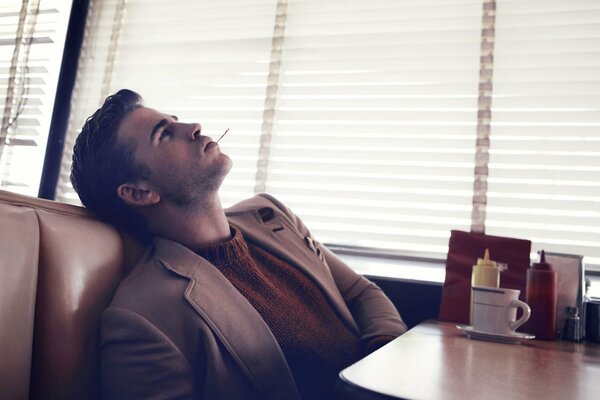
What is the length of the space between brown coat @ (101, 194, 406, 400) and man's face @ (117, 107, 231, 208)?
0.18 m

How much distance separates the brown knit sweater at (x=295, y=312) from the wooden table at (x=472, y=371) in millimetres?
255

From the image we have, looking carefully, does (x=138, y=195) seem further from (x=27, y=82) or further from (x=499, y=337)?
(x=27, y=82)

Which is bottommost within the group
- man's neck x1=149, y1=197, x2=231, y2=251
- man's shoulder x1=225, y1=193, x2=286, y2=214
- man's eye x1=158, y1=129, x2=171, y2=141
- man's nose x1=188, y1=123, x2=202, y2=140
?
man's neck x1=149, y1=197, x2=231, y2=251

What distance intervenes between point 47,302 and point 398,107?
1641 mm

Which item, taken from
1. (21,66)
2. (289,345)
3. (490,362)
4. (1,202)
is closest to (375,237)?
(289,345)

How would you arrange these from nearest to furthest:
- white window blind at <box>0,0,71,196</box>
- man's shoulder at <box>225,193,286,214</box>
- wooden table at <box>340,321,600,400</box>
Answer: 1. wooden table at <box>340,321,600,400</box>
2. man's shoulder at <box>225,193,286,214</box>
3. white window blind at <box>0,0,71,196</box>

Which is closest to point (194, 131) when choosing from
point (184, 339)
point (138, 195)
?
point (138, 195)

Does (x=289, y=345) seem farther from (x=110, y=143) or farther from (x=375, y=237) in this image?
(x=375, y=237)

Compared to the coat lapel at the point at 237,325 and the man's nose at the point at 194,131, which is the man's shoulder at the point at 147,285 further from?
the man's nose at the point at 194,131

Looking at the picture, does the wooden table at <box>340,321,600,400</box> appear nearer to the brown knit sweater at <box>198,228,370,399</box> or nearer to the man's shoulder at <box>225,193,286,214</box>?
the brown knit sweater at <box>198,228,370,399</box>

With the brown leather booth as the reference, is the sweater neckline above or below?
above

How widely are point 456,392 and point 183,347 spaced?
622mm

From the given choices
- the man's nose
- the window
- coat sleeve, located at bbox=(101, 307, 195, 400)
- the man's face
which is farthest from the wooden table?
the window

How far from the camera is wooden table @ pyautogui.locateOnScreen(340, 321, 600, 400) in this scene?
0.62 metres
